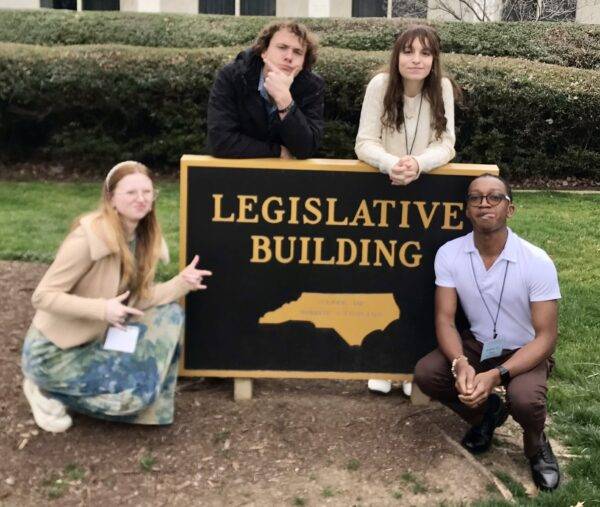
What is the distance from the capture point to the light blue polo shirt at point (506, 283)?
3.45m

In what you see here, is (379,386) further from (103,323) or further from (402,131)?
(103,323)

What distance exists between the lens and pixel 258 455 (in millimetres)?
3510

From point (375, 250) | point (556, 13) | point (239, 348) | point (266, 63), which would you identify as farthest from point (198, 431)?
point (556, 13)

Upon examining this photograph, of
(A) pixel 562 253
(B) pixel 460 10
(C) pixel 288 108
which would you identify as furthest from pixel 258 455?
(B) pixel 460 10

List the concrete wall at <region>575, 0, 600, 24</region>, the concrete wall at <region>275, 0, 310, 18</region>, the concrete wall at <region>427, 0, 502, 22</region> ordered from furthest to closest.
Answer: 1. the concrete wall at <region>275, 0, 310, 18</region>
2. the concrete wall at <region>575, 0, 600, 24</region>
3. the concrete wall at <region>427, 0, 502, 22</region>

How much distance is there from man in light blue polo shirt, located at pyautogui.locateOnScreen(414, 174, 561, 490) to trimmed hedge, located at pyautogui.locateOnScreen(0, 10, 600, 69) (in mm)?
9970

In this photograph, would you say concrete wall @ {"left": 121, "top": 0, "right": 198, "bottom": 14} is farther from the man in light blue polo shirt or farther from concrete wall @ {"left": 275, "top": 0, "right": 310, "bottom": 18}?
the man in light blue polo shirt

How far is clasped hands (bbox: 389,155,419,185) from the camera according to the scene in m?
3.65

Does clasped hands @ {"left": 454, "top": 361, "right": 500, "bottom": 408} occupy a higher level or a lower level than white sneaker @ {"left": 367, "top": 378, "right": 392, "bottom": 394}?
higher

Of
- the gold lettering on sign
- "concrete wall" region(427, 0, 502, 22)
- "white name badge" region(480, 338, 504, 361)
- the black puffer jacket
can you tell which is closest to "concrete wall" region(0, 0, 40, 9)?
"concrete wall" region(427, 0, 502, 22)

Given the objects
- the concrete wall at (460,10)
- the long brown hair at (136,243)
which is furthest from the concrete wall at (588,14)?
the long brown hair at (136,243)

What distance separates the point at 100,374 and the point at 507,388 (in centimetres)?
166

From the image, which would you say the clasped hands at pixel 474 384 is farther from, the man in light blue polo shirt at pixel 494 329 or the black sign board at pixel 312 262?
the black sign board at pixel 312 262

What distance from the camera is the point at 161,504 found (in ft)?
10.4
